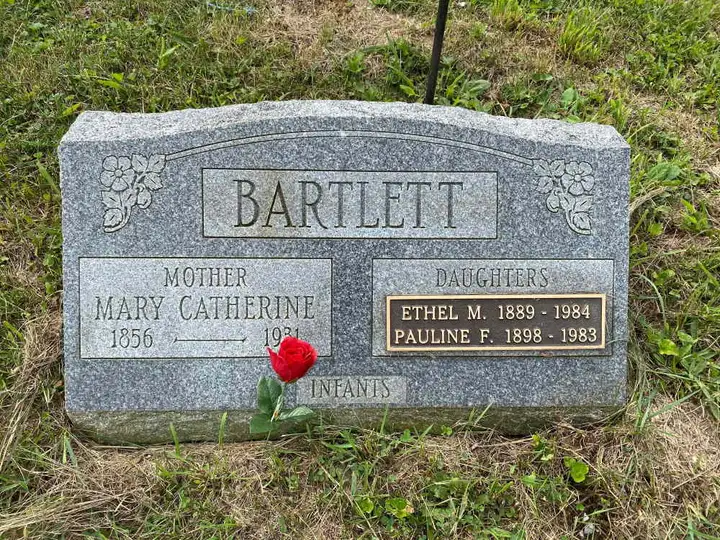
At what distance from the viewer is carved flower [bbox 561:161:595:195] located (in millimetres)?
2379

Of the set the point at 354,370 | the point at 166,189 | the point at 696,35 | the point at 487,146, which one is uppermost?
the point at 696,35

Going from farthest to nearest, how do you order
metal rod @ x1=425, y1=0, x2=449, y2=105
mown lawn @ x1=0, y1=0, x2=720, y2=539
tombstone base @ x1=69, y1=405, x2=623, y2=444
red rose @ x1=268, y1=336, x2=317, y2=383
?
metal rod @ x1=425, y1=0, x2=449, y2=105
tombstone base @ x1=69, y1=405, x2=623, y2=444
mown lawn @ x1=0, y1=0, x2=720, y2=539
red rose @ x1=268, y1=336, x2=317, y2=383

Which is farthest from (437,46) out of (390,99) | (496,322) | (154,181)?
(154,181)

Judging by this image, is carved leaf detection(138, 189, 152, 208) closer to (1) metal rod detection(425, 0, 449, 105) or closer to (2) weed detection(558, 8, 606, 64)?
(1) metal rod detection(425, 0, 449, 105)

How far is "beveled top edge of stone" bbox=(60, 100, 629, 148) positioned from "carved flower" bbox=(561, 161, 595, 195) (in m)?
0.09

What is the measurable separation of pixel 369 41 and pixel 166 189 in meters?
1.76

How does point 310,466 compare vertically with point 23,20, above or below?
below

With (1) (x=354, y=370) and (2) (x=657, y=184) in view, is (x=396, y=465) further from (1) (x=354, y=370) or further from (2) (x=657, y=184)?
(2) (x=657, y=184)

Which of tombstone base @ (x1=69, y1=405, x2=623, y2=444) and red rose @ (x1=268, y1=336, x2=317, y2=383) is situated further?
tombstone base @ (x1=69, y1=405, x2=623, y2=444)

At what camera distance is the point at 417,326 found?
2.38 meters

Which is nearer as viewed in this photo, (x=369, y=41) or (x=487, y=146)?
(x=487, y=146)

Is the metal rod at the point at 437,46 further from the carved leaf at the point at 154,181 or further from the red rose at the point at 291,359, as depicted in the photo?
the red rose at the point at 291,359

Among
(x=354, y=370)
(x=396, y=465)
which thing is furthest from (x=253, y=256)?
(x=396, y=465)

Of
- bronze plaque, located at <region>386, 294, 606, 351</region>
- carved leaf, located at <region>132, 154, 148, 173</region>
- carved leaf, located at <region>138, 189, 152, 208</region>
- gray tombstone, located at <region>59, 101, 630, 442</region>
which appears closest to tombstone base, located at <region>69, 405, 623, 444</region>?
gray tombstone, located at <region>59, 101, 630, 442</region>
